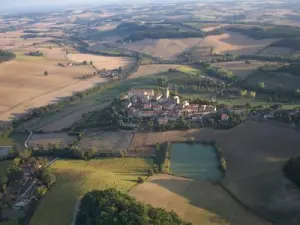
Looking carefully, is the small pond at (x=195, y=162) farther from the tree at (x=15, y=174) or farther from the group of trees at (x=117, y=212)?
the tree at (x=15, y=174)

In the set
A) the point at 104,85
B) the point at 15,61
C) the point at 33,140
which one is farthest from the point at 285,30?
the point at 33,140

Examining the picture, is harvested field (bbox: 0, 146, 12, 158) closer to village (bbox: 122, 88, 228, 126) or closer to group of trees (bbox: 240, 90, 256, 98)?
village (bbox: 122, 88, 228, 126)

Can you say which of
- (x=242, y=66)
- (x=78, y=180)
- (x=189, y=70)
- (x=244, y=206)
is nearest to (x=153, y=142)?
(x=78, y=180)

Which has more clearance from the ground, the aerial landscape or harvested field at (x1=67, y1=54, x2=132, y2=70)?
the aerial landscape

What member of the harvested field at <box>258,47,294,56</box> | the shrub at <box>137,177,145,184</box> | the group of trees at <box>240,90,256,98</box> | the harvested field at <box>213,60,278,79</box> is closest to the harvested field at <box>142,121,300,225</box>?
the shrub at <box>137,177,145,184</box>

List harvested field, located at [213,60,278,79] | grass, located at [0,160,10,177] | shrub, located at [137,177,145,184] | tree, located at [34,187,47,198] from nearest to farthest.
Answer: tree, located at [34,187,47,198]
shrub, located at [137,177,145,184]
grass, located at [0,160,10,177]
harvested field, located at [213,60,278,79]

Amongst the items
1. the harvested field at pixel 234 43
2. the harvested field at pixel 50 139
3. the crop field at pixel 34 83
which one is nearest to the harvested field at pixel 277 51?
the harvested field at pixel 234 43
